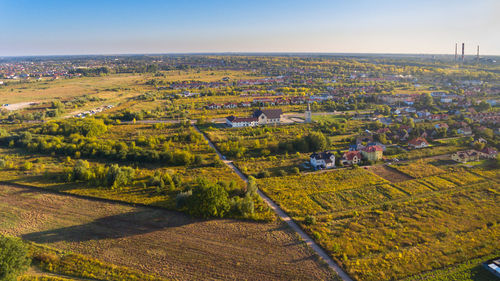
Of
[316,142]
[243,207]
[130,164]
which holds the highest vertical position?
[316,142]

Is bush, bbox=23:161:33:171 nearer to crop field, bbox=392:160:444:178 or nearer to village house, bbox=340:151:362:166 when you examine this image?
village house, bbox=340:151:362:166

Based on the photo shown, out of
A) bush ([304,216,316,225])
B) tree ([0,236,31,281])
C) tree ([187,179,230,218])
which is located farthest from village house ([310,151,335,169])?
tree ([0,236,31,281])

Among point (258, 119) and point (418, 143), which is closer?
point (418, 143)

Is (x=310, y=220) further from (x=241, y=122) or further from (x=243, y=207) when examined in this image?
(x=241, y=122)

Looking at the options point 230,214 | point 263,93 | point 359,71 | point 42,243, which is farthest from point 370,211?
point 359,71

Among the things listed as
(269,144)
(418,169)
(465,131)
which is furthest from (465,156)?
(269,144)

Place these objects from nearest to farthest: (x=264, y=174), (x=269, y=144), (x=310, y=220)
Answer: (x=310, y=220) → (x=264, y=174) → (x=269, y=144)
